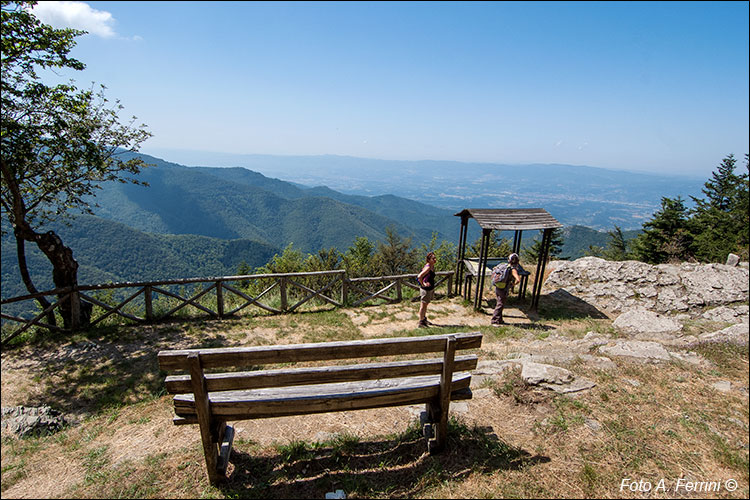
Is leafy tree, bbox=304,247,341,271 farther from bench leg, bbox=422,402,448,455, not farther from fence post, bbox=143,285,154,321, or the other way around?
bench leg, bbox=422,402,448,455

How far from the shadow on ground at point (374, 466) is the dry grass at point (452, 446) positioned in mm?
14

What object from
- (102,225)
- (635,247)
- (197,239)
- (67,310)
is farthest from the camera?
(197,239)

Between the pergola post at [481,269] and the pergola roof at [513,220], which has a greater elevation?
the pergola roof at [513,220]

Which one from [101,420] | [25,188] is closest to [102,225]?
[25,188]

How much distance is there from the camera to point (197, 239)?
337 ft

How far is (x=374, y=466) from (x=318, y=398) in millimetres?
963

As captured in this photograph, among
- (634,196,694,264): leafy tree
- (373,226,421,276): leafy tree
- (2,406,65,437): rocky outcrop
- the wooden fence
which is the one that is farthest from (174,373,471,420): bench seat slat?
(373,226,421,276): leafy tree

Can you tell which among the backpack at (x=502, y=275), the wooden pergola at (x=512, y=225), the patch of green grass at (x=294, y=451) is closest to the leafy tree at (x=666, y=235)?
the wooden pergola at (x=512, y=225)

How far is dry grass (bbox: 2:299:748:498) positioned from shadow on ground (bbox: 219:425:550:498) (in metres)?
0.01

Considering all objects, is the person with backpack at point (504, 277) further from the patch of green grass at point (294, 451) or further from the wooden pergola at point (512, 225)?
the patch of green grass at point (294, 451)

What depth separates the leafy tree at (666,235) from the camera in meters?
22.4

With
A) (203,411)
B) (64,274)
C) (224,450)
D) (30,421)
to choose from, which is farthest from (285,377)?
(64,274)

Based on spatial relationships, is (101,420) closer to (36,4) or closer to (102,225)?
(36,4)

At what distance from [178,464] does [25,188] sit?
356 inches
